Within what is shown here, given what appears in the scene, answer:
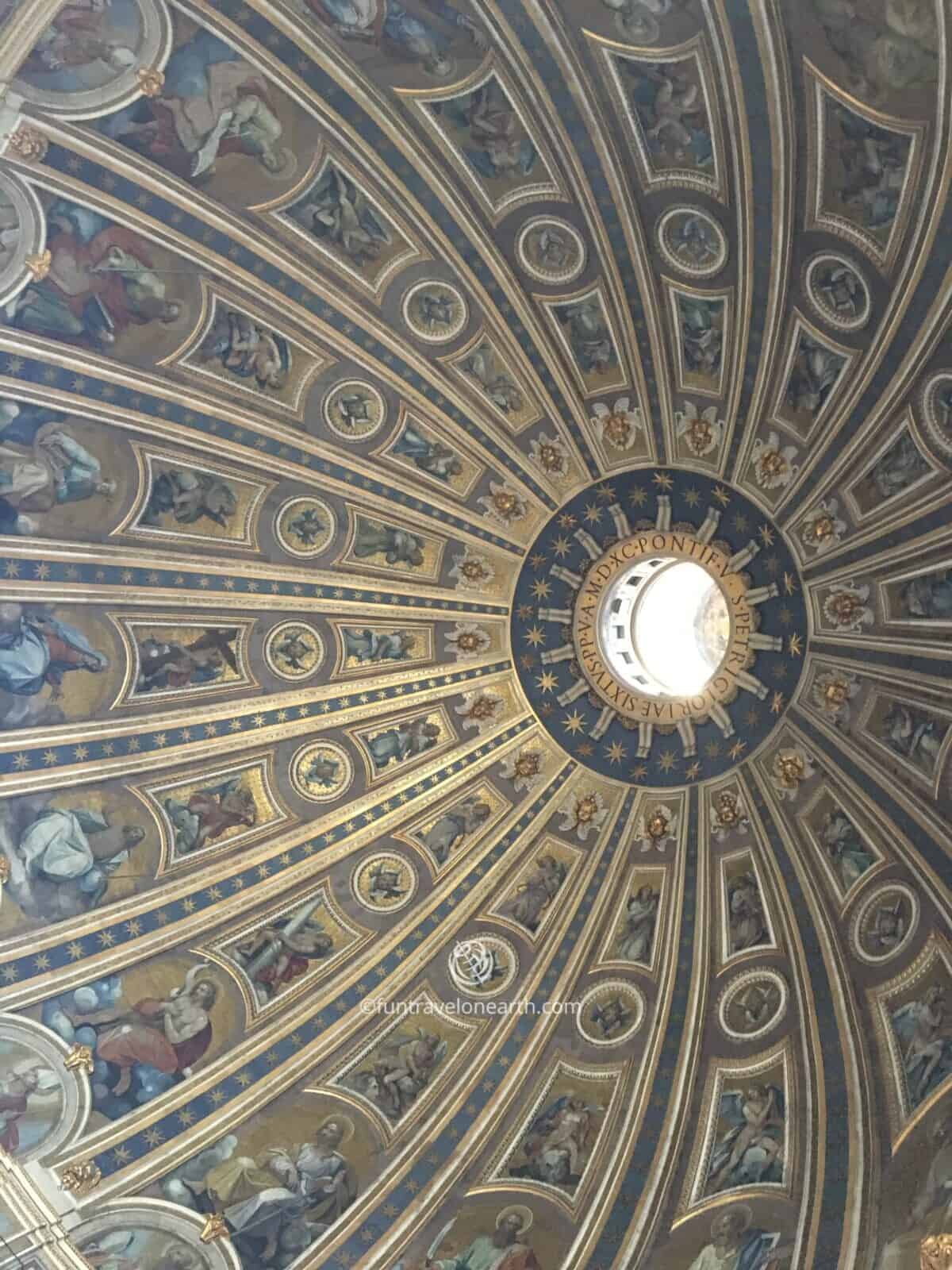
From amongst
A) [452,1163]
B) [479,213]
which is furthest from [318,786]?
[479,213]

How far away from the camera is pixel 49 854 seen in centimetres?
1978

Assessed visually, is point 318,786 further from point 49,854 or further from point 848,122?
point 848,122

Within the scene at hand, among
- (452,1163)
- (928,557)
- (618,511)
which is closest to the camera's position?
(928,557)

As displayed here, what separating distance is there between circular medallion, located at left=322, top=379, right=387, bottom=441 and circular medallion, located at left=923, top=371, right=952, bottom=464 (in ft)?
25.3

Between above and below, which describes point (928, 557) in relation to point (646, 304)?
below

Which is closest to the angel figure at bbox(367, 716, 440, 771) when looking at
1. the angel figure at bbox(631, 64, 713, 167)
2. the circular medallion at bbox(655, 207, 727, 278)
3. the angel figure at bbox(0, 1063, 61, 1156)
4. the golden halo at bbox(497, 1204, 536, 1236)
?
the angel figure at bbox(0, 1063, 61, 1156)

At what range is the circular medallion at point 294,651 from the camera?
71.9 ft

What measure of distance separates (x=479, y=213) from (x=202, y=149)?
3911 mm

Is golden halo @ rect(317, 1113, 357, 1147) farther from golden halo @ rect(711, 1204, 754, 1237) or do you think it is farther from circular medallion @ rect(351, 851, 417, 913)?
golden halo @ rect(711, 1204, 754, 1237)

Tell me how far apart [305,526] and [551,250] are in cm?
544

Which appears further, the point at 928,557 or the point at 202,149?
the point at 928,557

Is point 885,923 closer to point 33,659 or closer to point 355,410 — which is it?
point 355,410

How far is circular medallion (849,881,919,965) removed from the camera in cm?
2017

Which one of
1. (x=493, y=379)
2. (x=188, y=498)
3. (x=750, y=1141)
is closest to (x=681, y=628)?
(x=493, y=379)
